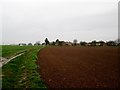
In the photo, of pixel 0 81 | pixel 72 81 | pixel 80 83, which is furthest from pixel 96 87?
pixel 0 81

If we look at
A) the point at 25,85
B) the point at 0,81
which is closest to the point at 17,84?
the point at 25,85

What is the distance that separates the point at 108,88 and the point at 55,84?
2515 mm

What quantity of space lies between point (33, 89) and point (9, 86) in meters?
1.29

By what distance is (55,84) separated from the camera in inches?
433

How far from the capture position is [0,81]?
468 inches

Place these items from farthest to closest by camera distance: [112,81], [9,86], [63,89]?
[112,81] < [9,86] < [63,89]

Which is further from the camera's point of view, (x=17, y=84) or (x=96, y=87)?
(x=17, y=84)

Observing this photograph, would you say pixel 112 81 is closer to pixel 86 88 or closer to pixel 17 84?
pixel 86 88

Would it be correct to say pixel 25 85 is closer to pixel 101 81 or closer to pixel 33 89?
pixel 33 89

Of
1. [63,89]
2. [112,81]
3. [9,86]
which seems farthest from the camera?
[112,81]

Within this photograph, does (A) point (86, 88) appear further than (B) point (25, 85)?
No

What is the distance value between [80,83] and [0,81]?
13.3ft

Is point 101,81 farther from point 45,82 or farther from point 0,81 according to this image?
point 0,81

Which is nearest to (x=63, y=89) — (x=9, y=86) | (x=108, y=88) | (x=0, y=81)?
(x=108, y=88)
